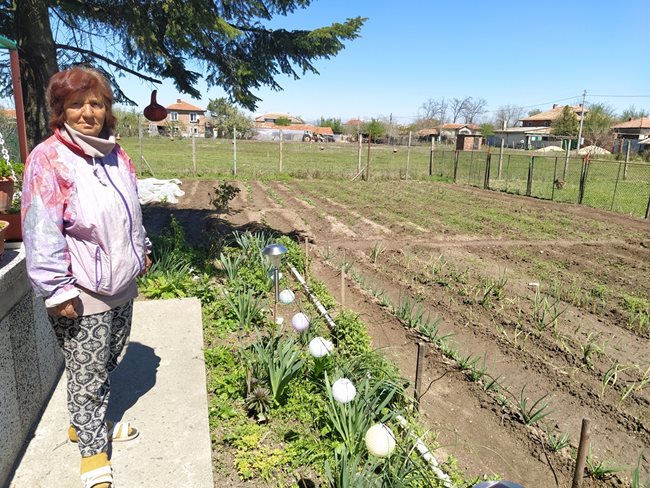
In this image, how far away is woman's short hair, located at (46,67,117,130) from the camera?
6.20 ft

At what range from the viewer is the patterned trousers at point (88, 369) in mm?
2025

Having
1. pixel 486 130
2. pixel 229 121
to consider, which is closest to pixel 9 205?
pixel 229 121

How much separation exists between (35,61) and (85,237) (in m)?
4.80

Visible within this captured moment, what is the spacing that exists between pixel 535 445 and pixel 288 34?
197 inches

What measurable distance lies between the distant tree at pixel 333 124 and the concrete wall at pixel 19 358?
88.6 metres

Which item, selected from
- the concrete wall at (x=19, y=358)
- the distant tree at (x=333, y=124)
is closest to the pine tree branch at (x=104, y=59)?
the concrete wall at (x=19, y=358)

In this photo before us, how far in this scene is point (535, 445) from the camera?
3.06 meters

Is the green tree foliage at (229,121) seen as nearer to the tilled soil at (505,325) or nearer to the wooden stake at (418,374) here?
the tilled soil at (505,325)

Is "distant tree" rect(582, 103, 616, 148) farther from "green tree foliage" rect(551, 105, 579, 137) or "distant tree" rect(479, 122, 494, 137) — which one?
"distant tree" rect(479, 122, 494, 137)

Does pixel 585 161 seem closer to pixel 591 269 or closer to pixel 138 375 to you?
pixel 591 269

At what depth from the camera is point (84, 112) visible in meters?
1.93

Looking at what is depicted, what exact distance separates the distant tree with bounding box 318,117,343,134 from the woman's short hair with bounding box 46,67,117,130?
8904 cm

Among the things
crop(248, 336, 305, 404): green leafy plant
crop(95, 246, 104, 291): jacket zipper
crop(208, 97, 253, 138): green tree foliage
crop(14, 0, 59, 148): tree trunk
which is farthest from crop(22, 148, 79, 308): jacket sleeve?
crop(208, 97, 253, 138): green tree foliage

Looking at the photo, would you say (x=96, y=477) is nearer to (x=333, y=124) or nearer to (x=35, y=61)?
(x=35, y=61)
